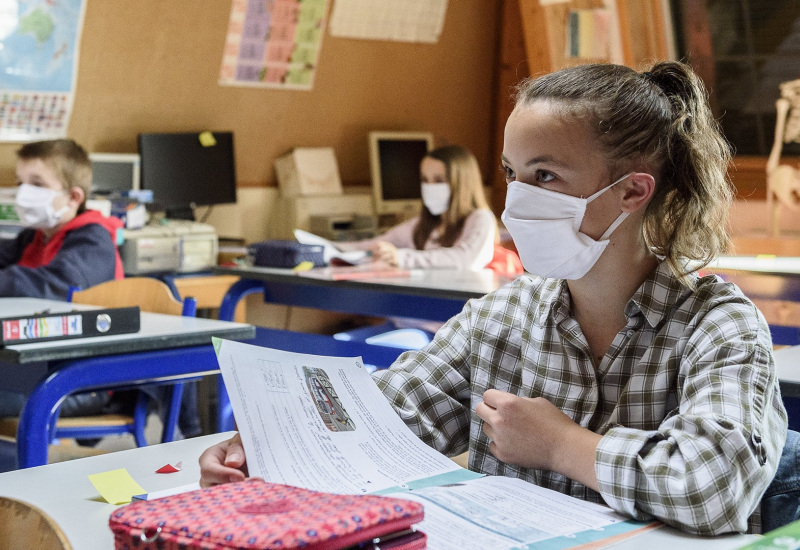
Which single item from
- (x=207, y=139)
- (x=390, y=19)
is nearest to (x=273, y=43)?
(x=207, y=139)

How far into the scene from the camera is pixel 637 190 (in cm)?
110

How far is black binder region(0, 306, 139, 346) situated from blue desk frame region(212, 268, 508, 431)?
1.16 m

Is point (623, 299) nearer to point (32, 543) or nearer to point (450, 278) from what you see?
point (32, 543)

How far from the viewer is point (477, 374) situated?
1.22 metres

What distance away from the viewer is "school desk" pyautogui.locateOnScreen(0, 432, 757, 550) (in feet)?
2.79

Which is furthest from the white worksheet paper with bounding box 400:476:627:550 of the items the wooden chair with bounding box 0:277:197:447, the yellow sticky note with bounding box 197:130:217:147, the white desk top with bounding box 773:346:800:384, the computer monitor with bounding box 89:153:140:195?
the yellow sticky note with bounding box 197:130:217:147

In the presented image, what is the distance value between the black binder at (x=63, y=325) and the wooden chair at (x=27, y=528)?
1062 millimetres

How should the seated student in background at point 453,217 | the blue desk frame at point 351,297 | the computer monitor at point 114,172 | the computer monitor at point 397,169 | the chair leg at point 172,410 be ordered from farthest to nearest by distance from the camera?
1. the computer monitor at point 397,169
2. the computer monitor at point 114,172
3. the seated student in background at point 453,217
4. the blue desk frame at point 351,297
5. the chair leg at point 172,410

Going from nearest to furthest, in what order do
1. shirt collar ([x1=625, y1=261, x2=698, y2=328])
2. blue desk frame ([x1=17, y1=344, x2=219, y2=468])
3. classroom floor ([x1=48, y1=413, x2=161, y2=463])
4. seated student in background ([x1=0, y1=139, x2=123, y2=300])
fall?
shirt collar ([x1=625, y1=261, x2=698, y2=328]) → blue desk frame ([x1=17, y1=344, x2=219, y2=468]) → classroom floor ([x1=48, y1=413, x2=161, y2=463]) → seated student in background ([x1=0, y1=139, x2=123, y2=300])

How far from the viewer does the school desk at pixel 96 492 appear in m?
0.85

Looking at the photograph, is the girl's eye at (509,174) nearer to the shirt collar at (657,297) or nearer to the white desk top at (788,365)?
the shirt collar at (657,297)

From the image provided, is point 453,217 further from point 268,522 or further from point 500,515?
point 268,522

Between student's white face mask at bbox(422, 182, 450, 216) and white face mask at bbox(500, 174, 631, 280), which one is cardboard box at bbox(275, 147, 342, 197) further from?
white face mask at bbox(500, 174, 631, 280)

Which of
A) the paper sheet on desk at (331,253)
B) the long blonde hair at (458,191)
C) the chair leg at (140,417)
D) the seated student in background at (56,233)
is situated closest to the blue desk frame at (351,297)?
the paper sheet on desk at (331,253)
